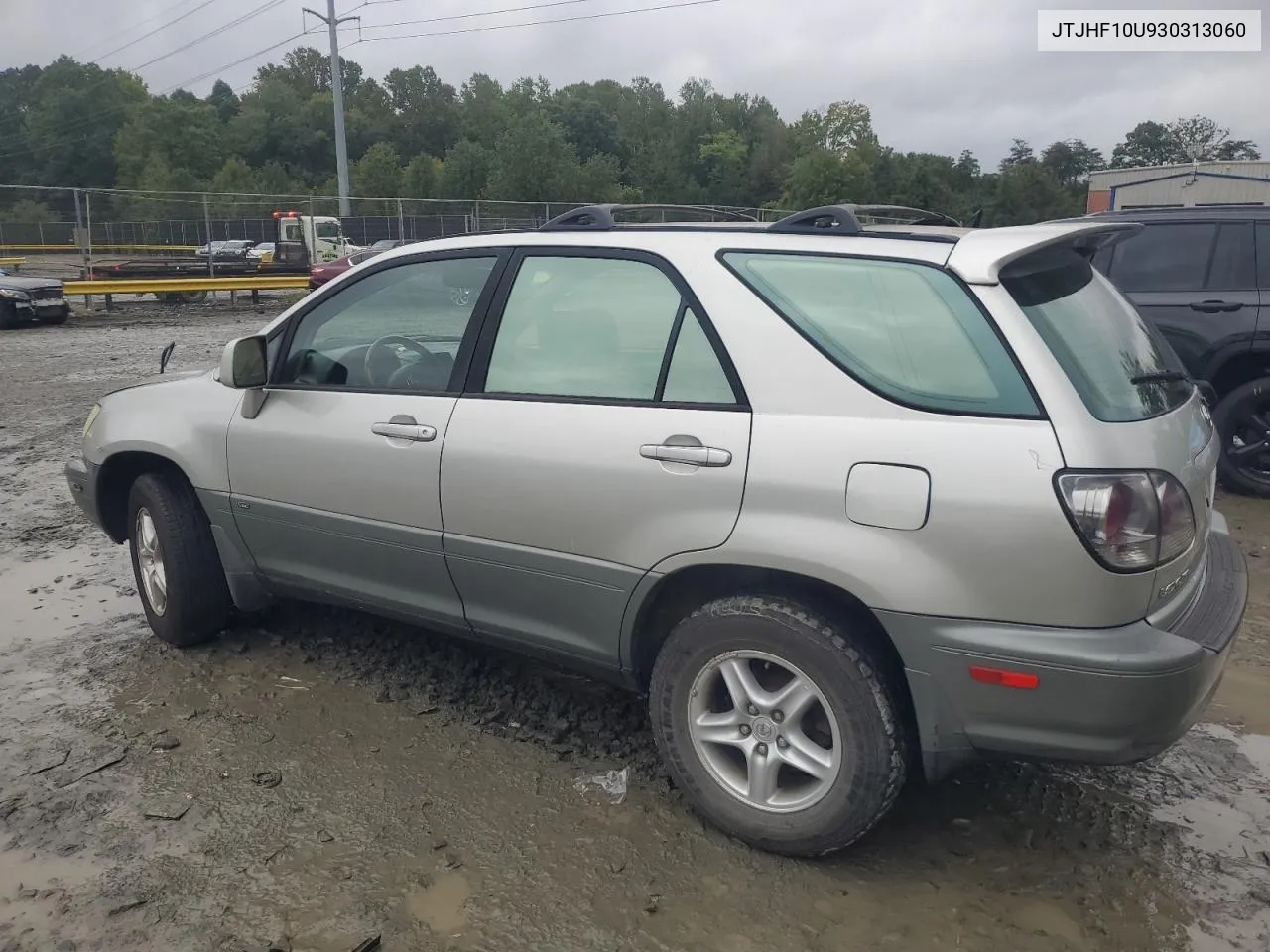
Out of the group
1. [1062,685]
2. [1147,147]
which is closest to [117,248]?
[1062,685]

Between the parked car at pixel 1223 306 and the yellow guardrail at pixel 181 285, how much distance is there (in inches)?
831

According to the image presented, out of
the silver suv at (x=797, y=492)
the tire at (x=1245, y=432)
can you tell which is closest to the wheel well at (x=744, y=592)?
the silver suv at (x=797, y=492)

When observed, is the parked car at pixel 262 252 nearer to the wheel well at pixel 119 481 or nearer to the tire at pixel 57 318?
the tire at pixel 57 318

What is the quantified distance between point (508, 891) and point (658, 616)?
0.87 m

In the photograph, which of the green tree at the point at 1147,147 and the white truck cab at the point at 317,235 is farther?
the green tree at the point at 1147,147

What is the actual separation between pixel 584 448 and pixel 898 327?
0.95 metres

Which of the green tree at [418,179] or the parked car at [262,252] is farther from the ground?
the green tree at [418,179]

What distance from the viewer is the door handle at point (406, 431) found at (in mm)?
3396

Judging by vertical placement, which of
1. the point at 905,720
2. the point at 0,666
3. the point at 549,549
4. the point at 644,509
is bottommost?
the point at 0,666

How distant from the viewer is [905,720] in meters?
2.72

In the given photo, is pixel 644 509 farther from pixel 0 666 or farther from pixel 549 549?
pixel 0 666

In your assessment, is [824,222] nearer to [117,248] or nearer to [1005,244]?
[1005,244]

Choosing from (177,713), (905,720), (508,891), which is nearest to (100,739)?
(177,713)

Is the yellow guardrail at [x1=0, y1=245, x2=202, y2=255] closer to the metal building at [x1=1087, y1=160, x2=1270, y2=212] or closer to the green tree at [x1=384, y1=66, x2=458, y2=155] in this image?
the metal building at [x1=1087, y1=160, x2=1270, y2=212]
